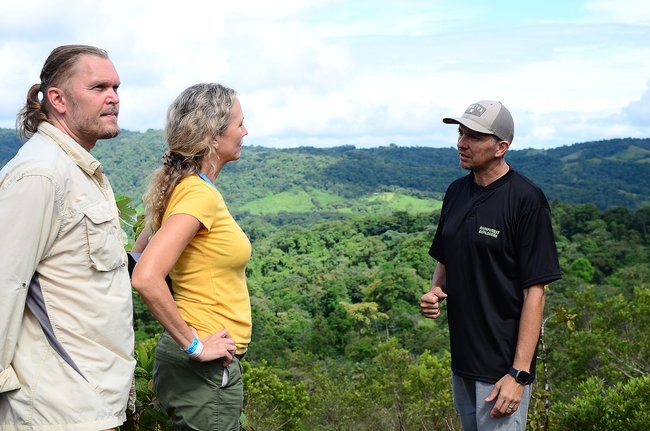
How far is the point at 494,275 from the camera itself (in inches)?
97.7

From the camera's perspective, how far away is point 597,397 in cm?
874

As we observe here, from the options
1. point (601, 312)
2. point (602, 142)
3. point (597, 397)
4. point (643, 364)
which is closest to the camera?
point (597, 397)

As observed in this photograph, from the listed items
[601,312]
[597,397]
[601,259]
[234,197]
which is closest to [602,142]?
[234,197]

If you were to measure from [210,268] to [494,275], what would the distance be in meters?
0.95

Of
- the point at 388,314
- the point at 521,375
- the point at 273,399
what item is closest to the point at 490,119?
the point at 521,375

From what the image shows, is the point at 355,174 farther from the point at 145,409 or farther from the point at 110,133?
the point at 110,133

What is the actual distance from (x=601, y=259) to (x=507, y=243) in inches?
1846

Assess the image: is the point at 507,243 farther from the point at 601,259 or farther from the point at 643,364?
the point at 601,259

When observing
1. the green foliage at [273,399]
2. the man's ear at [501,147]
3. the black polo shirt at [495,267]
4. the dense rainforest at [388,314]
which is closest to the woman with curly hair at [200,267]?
the dense rainforest at [388,314]

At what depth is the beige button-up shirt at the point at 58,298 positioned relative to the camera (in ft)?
5.27

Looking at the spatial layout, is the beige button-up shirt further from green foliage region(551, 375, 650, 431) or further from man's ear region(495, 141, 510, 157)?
green foliage region(551, 375, 650, 431)

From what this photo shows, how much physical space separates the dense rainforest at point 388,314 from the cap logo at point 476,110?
1328mm

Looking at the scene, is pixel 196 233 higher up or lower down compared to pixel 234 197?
higher up

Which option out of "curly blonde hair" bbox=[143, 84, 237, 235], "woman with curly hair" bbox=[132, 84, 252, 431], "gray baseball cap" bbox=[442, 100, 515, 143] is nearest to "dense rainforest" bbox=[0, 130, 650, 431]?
"woman with curly hair" bbox=[132, 84, 252, 431]
